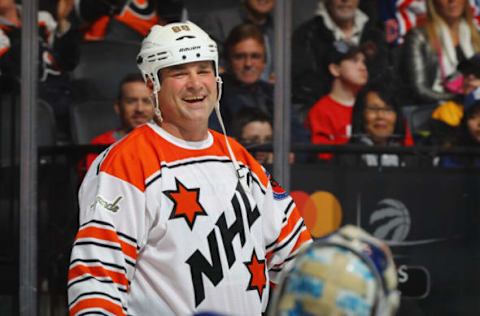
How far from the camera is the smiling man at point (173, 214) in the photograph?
365 centimetres

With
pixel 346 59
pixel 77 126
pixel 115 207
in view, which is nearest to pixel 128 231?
pixel 115 207

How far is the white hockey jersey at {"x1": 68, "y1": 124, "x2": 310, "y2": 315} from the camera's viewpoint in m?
3.64

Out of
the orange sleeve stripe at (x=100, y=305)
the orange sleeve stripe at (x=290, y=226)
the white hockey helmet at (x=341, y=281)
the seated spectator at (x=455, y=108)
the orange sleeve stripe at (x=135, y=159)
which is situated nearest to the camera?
the white hockey helmet at (x=341, y=281)

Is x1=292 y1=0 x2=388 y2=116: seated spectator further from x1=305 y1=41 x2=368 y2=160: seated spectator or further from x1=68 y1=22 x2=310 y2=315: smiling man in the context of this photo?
x1=68 y1=22 x2=310 y2=315: smiling man

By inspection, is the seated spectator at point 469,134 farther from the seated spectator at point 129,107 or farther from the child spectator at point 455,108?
the seated spectator at point 129,107

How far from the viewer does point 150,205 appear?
371 centimetres

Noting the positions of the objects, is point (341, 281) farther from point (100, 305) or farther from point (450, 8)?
point (450, 8)

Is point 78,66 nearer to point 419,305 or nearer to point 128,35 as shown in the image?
Answer: point 128,35

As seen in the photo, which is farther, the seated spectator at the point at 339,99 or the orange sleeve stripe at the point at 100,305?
the seated spectator at the point at 339,99

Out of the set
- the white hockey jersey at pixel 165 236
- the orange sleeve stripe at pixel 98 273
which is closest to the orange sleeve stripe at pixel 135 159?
the white hockey jersey at pixel 165 236

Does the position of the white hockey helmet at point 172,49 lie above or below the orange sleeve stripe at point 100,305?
above

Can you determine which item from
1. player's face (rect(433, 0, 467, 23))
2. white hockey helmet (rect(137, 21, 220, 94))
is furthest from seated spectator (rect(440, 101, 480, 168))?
white hockey helmet (rect(137, 21, 220, 94))

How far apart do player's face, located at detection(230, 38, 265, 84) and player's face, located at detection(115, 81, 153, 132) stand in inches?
17.5

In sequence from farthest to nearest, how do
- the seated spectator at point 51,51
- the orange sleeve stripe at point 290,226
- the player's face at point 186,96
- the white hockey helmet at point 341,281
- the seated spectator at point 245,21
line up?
the seated spectator at point 245,21 → the seated spectator at point 51,51 → the orange sleeve stripe at point 290,226 → the player's face at point 186,96 → the white hockey helmet at point 341,281
